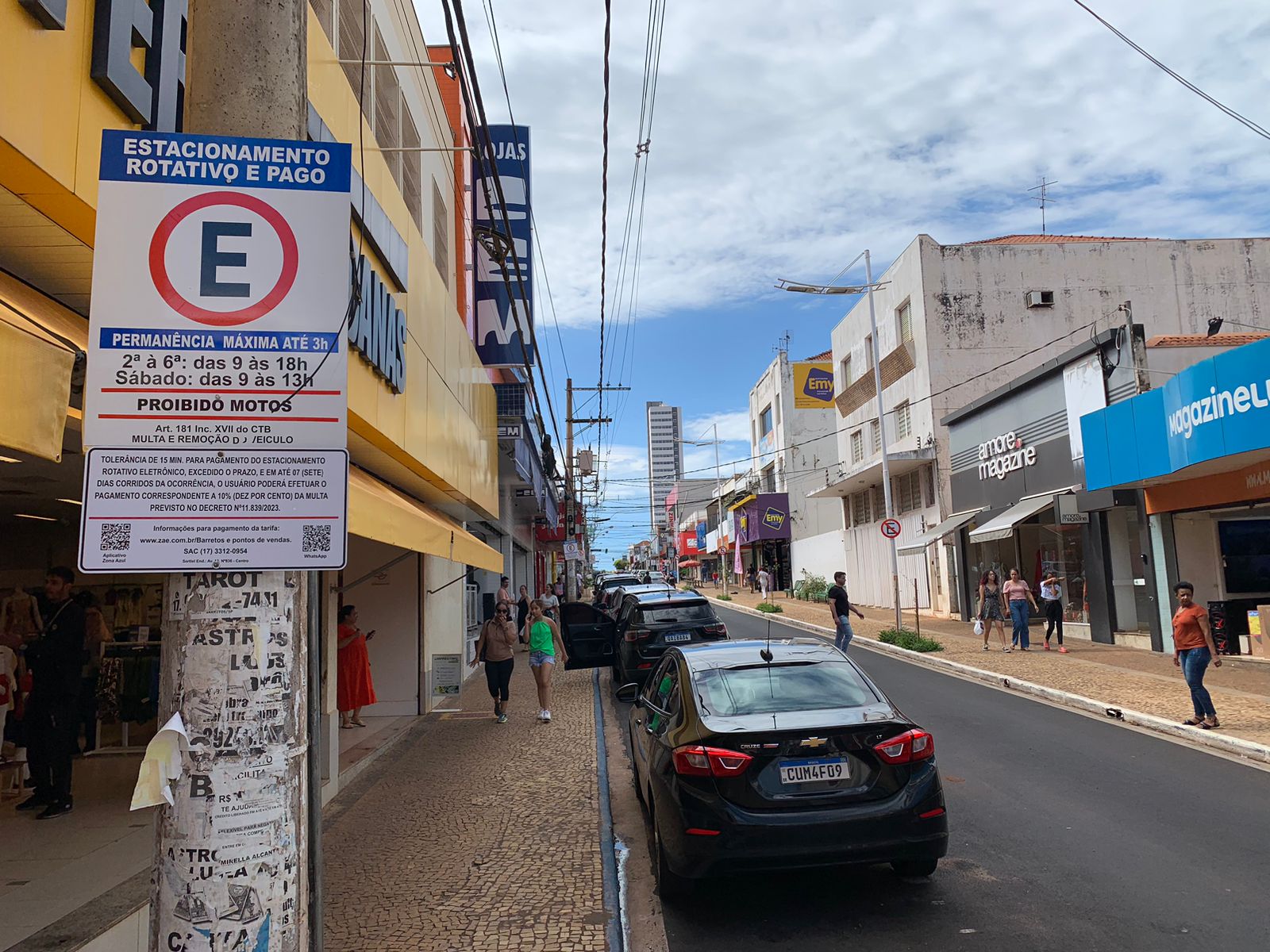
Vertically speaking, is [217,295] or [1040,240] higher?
[1040,240]

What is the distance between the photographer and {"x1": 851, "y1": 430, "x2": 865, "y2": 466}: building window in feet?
120

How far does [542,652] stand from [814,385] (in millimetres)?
32552

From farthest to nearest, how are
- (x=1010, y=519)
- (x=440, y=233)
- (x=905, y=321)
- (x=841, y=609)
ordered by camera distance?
(x=905, y=321), (x=1010, y=519), (x=841, y=609), (x=440, y=233)

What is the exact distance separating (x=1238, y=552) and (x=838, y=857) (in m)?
15.7

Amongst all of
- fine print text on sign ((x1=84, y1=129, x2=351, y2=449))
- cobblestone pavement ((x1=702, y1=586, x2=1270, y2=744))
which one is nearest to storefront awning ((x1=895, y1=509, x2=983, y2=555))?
cobblestone pavement ((x1=702, y1=586, x2=1270, y2=744))

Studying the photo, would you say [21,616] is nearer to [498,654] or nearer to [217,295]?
[498,654]

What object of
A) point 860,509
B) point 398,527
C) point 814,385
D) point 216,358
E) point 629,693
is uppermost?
point 814,385

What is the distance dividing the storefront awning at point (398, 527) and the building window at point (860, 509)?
27.8 m

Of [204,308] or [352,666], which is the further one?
[352,666]

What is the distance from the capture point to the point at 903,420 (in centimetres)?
3184

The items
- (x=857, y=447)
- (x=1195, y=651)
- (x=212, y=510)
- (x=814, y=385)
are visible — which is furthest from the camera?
(x=814, y=385)

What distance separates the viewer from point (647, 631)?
13.3 m

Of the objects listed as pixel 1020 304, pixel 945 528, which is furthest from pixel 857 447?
pixel 945 528

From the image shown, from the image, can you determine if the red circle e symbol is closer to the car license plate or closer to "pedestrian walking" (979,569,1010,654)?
the car license plate
